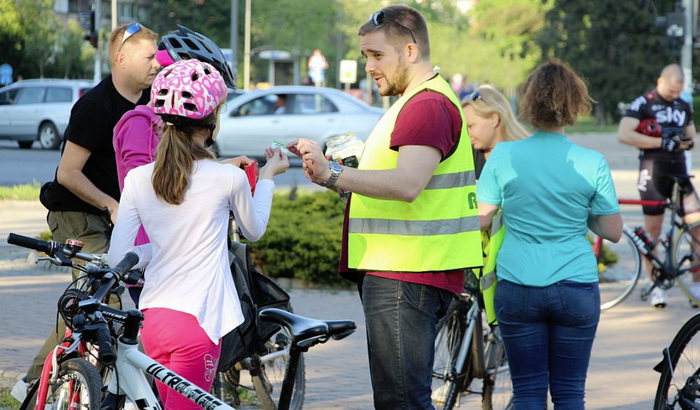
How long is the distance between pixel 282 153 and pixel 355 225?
400mm

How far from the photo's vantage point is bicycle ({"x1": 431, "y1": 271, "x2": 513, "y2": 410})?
5660mm

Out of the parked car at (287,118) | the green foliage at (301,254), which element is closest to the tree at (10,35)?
the parked car at (287,118)

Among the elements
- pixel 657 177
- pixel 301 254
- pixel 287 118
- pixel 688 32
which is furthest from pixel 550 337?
pixel 287 118

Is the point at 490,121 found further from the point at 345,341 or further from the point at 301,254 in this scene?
the point at 301,254

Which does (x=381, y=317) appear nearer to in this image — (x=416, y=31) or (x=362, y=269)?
(x=362, y=269)

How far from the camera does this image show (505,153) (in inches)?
179

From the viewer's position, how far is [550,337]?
446cm

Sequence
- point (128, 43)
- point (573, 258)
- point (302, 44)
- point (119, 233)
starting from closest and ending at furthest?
point (119, 233), point (573, 258), point (128, 43), point (302, 44)

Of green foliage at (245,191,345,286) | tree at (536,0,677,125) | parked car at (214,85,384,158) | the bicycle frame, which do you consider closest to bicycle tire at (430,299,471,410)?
the bicycle frame

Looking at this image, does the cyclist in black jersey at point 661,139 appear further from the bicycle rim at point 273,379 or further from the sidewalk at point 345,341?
the bicycle rim at point 273,379

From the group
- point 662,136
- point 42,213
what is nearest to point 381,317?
point 662,136

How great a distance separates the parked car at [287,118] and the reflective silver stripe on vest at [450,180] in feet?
62.0

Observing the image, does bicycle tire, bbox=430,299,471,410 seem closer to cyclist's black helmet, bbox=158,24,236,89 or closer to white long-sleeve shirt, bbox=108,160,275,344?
cyclist's black helmet, bbox=158,24,236,89

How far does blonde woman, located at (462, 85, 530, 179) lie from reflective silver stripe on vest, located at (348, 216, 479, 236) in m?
1.95
